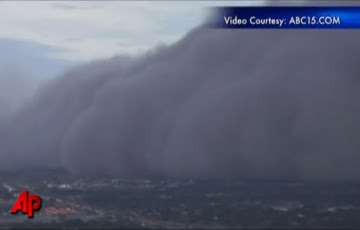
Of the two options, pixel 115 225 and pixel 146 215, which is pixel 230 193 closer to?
pixel 146 215

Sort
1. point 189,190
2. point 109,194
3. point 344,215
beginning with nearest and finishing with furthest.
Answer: point 344,215
point 109,194
point 189,190

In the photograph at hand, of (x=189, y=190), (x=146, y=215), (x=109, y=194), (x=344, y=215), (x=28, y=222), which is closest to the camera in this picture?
(x=28, y=222)

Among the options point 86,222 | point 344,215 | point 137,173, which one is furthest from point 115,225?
point 137,173

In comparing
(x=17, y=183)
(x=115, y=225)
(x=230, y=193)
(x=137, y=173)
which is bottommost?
(x=115, y=225)

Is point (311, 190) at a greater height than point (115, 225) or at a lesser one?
greater

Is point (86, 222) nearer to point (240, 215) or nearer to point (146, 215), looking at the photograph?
Answer: point (146, 215)

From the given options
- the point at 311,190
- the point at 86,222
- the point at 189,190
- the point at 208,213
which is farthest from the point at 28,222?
the point at 311,190

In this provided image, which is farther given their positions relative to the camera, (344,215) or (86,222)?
(344,215)
